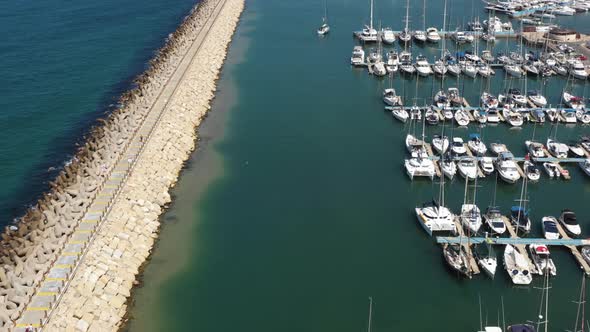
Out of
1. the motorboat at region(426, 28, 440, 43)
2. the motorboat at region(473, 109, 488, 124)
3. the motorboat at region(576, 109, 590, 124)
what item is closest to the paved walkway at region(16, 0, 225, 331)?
the motorboat at region(473, 109, 488, 124)

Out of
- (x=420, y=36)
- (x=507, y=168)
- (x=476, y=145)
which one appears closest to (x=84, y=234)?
(x=507, y=168)

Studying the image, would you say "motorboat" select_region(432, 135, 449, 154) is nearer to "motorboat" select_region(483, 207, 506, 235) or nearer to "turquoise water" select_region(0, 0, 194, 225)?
"motorboat" select_region(483, 207, 506, 235)

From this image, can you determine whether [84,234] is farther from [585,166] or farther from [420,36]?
[420,36]

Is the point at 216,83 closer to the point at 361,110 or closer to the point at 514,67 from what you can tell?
the point at 361,110

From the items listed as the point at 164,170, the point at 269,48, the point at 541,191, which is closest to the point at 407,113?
the point at 541,191

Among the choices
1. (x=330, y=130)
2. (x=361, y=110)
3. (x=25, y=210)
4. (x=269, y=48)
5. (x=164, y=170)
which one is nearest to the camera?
(x=25, y=210)

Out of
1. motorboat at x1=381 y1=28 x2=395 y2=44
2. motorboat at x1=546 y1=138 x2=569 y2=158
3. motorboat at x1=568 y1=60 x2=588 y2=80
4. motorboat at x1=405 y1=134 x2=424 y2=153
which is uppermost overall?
motorboat at x1=381 y1=28 x2=395 y2=44

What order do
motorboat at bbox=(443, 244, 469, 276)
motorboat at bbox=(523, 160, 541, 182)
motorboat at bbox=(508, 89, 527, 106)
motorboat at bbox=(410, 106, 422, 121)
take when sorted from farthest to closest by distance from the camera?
motorboat at bbox=(508, 89, 527, 106), motorboat at bbox=(410, 106, 422, 121), motorboat at bbox=(523, 160, 541, 182), motorboat at bbox=(443, 244, 469, 276)
